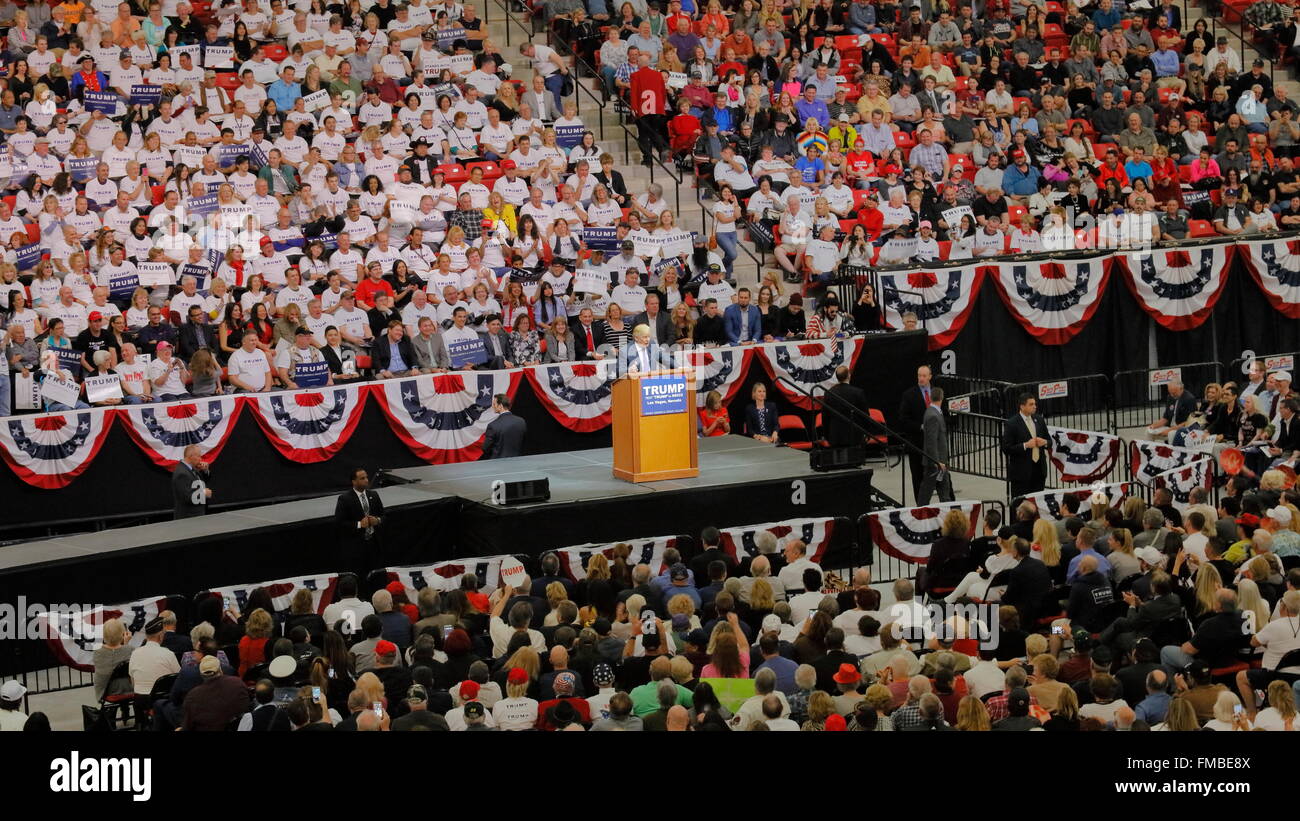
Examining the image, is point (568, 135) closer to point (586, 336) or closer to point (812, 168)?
point (812, 168)

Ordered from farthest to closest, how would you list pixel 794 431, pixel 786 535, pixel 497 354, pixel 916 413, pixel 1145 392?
pixel 1145 392
pixel 794 431
pixel 497 354
pixel 916 413
pixel 786 535

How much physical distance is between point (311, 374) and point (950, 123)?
12.0 metres

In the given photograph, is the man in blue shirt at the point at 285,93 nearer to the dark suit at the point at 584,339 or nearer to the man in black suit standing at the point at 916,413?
the dark suit at the point at 584,339

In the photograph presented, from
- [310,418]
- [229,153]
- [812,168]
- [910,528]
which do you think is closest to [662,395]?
[910,528]

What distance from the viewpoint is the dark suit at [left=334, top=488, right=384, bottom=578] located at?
17.9 m

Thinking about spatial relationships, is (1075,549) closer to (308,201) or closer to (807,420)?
(807,420)

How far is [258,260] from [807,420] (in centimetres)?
721

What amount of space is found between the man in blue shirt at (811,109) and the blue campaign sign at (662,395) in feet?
36.3

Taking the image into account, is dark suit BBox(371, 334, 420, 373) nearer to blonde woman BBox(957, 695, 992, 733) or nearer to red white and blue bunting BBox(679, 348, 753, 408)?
red white and blue bunting BBox(679, 348, 753, 408)

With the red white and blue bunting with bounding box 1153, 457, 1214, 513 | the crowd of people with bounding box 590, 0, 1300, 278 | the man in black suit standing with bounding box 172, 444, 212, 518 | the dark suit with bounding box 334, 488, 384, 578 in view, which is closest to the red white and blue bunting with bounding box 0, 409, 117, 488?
the man in black suit standing with bounding box 172, 444, 212, 518

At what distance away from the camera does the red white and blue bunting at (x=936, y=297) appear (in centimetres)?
2497

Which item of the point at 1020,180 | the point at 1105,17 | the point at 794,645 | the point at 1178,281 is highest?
the point at 1105,17

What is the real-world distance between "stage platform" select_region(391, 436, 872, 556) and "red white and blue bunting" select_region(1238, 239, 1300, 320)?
10106mm

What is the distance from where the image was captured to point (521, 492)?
60.0 feet
